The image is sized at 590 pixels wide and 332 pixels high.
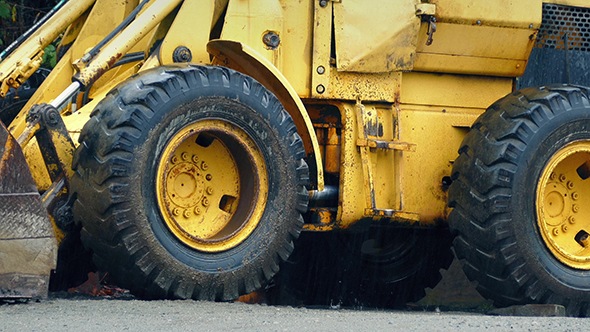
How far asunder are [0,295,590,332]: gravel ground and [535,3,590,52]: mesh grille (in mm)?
2447

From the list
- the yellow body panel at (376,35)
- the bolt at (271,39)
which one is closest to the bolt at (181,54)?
the bolt at (271,39)

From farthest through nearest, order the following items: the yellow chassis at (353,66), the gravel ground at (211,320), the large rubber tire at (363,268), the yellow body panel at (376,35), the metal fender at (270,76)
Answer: the large rubber tire at (363,268)
the yellow body panel at (376,35)
the yellow chassis at (353,66)
the metal fender at (270,76)
the gravel ground at (211,320)

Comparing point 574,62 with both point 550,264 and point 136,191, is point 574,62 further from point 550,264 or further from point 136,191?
point 136,191

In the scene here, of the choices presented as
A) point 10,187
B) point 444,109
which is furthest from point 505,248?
point 10,187

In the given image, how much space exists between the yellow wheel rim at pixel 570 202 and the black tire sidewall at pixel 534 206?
0.65 ft

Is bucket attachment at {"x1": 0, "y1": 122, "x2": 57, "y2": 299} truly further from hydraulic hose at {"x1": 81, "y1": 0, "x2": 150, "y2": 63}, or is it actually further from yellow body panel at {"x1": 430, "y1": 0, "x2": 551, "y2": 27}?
yellow body panel at {"x1": 430, "y1": 0, "x2": 551, "y2": 27}

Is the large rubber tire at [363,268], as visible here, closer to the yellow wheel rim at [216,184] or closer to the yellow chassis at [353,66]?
the yellow chassis at [353,66]

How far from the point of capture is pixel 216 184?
4.88m

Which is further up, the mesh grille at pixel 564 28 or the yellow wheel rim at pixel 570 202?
the mesh grille at pixel 564 28

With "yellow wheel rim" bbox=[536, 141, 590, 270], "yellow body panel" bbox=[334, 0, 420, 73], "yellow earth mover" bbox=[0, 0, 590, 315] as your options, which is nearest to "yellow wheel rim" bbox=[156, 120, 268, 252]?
"yellow earth mover" bbox=[0, 0, 590, 315]

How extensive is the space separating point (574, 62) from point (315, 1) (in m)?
2.10

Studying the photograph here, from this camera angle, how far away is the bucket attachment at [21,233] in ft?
13.4

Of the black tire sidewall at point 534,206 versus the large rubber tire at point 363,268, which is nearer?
the black tire sidewall at point 534,206

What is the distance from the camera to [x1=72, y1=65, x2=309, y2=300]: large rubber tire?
4.23 meters
